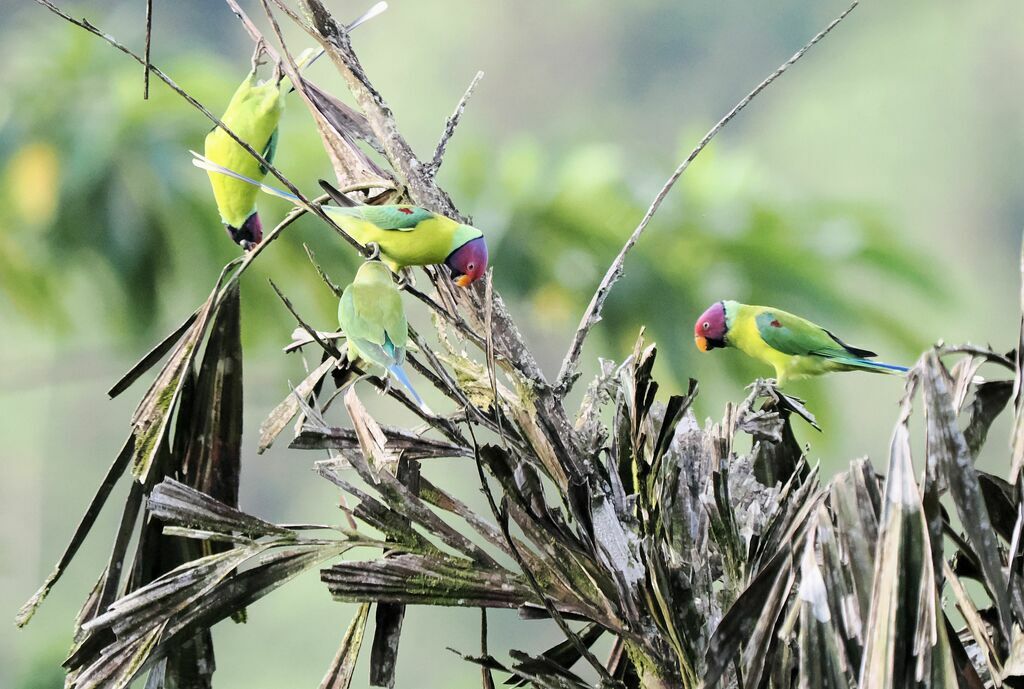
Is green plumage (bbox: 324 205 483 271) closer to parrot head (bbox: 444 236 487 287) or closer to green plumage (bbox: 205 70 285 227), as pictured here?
parrot head (bbox: 444 236 487 287)

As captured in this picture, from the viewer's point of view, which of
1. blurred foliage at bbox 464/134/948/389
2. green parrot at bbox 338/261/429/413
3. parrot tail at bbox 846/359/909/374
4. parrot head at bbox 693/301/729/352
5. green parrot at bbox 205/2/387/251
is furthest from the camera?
blurred foliage at bbox 464/134/948/389

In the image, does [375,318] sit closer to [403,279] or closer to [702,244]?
[403,279]

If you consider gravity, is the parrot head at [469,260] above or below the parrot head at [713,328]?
below

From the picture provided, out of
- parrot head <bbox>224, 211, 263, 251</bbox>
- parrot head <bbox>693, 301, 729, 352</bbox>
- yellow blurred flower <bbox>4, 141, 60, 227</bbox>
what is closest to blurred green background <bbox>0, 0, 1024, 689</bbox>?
yellow blurred flower <bbox>4, 141, 60, 227</bbox>

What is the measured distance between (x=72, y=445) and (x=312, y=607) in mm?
1265

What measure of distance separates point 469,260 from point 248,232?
20 cm

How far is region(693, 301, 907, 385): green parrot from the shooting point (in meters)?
0.87

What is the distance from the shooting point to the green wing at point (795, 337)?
0.87 metres

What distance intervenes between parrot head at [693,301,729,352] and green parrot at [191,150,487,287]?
0.41 metres

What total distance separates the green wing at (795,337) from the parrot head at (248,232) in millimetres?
463

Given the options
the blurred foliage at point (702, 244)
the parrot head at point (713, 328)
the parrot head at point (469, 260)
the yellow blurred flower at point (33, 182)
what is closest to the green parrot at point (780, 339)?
the parrot head at point (713, 328)

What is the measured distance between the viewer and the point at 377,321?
527mm

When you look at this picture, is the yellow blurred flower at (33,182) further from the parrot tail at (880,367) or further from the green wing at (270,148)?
the parrot tail at (880,367)

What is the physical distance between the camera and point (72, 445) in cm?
373
